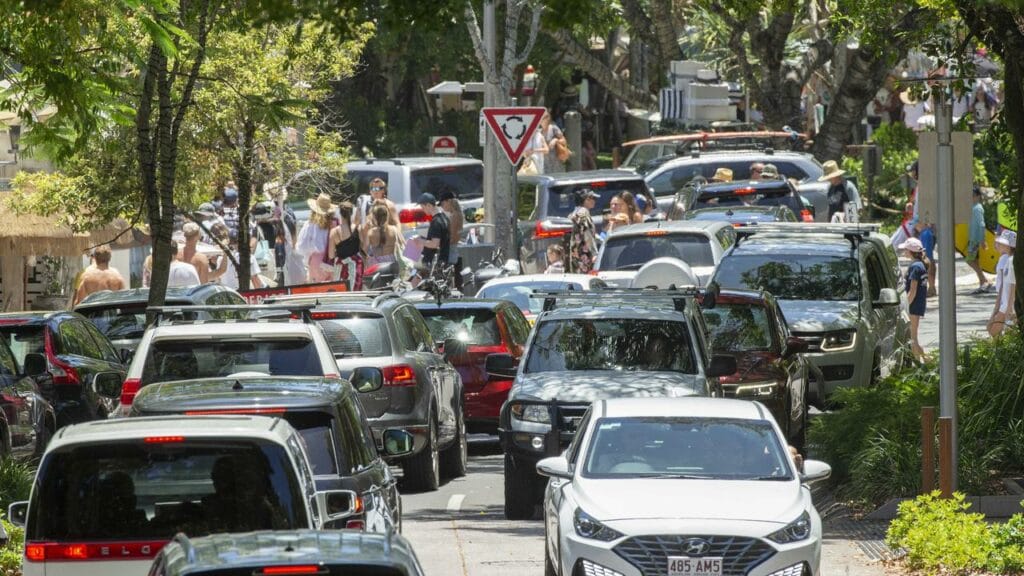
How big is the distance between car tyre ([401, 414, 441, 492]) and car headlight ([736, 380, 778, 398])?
2993mm

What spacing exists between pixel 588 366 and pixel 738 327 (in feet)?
11.8

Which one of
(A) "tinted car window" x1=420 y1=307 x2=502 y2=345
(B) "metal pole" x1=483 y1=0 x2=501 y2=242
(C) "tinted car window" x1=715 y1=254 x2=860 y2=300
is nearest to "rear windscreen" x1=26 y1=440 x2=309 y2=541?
(A) "tinted car window" x1=420 y1=307 x2=502 y2=345

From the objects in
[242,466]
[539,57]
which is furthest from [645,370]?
[539,57]

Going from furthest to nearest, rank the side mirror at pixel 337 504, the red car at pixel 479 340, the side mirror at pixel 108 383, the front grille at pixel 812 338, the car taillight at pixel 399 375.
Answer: the front grille at pixel 812 338, the red car at pixel 479 340, the car taillight at pixel 399 375, the side mirror at pixel 108 383, the side mirror at pixel 337 504

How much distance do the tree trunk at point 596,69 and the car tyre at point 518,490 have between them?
2690 centimetres

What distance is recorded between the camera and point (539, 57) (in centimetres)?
5497

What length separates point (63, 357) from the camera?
16953 millimetres

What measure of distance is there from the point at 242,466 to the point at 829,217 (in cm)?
2596

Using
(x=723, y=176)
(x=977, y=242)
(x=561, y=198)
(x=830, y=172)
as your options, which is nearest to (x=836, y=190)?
(x=830, y=172)

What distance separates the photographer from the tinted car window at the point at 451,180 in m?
33.3

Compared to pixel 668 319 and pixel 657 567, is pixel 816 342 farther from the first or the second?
pixel 657 567

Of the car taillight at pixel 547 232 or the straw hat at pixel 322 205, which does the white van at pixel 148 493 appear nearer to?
the straw hat at pixel 322 205

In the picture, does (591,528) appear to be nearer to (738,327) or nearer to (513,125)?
(738,327)

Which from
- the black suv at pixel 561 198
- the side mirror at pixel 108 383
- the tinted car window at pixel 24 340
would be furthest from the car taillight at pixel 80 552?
the black suv at pixel 561 198
